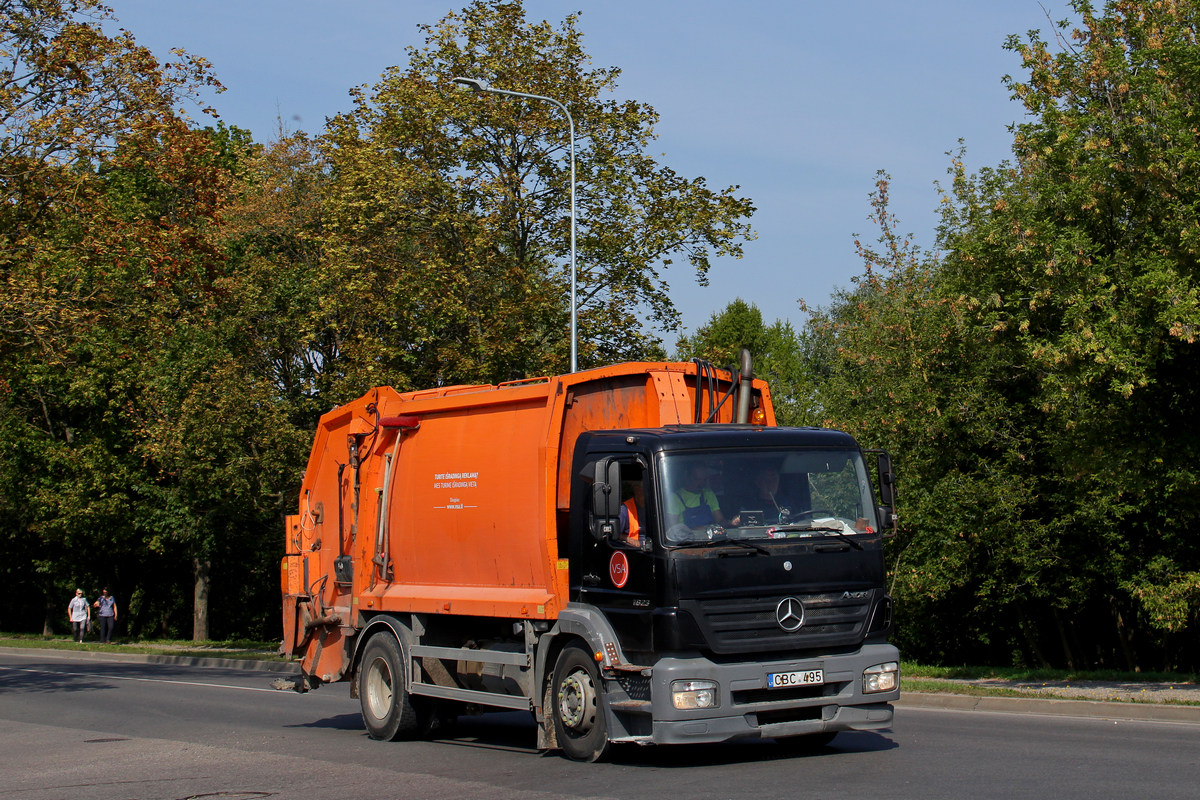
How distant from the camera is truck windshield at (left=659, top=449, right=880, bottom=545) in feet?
30.5

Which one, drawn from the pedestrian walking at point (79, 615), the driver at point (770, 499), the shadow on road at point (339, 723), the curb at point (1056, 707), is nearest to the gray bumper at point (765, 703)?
the driver at point (770, 499)

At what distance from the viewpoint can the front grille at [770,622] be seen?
898 centimetres

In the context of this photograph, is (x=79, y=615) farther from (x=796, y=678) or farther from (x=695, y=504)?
(x=796, y=678)

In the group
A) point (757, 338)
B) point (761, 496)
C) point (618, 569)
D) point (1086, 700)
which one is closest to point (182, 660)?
point (1086, 700)

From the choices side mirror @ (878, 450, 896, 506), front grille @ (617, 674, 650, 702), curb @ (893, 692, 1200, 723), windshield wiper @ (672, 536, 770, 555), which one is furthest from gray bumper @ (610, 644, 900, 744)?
curb @ (893, 692, 1200, 723)

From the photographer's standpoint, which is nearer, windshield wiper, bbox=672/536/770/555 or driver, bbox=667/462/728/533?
windshield wiper, bbox=672/536/770/555

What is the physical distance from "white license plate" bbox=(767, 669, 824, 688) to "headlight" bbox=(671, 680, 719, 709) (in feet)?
1.52

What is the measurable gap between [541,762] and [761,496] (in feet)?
9.64

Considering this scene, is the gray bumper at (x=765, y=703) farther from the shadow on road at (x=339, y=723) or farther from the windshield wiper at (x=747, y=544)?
the shadow on road at (x=339, y=723)

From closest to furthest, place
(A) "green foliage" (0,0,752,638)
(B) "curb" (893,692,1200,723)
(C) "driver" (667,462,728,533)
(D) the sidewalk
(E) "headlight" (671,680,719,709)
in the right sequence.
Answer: (E) "headlight" (671,680,719,709) < (C) "driver" (667,462,728,533) < (B) "curb" (893,692,1200,723) < (D) the sidewalk < (A) "green foliage" (0,0,752,638)

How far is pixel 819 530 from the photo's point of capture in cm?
950

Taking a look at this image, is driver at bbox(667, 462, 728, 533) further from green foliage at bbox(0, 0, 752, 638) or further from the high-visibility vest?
green foliage at bbox(0, 0, 752, 638)

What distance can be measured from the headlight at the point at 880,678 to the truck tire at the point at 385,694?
4.75 meters

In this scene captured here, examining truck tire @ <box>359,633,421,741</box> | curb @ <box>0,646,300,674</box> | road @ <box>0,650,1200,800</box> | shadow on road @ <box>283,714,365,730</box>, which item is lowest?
curb @ <box>0,646,300,674</box>
